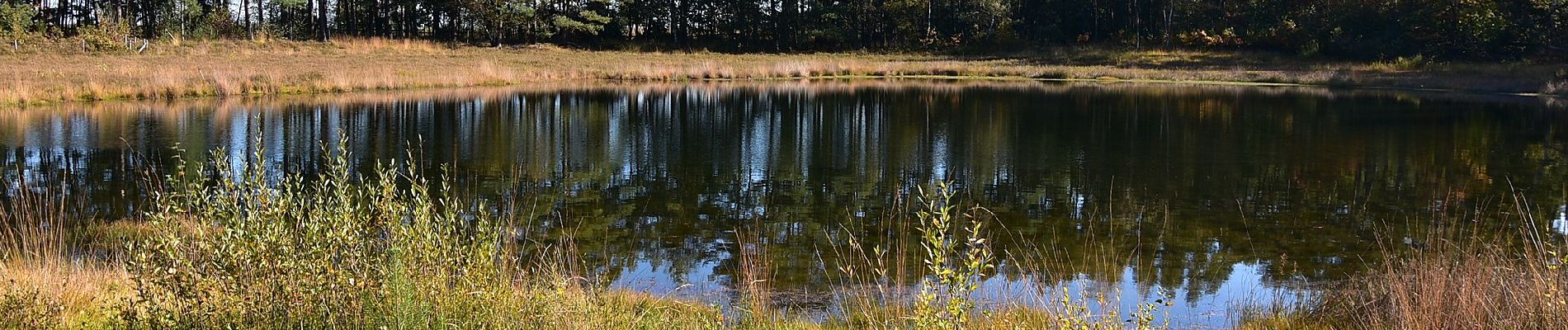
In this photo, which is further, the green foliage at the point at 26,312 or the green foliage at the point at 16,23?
the green foliage at the point at 16,23

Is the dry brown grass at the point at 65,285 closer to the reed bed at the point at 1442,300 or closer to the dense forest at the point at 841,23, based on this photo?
the reed bed at the point at 1442,300

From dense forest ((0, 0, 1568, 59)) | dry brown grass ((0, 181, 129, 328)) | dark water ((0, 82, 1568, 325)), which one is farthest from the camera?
dense forest ((0, 0, 1568, 59))

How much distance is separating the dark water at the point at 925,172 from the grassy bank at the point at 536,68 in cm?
361

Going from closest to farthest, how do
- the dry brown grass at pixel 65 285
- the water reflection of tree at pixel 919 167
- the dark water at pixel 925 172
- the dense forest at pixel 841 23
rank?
the dry brown grass at pixel 65 285 < the dark water at pixel 925 172 < the water reflection of tree at pixel 919 167 < the dense forest at pixel 841 23

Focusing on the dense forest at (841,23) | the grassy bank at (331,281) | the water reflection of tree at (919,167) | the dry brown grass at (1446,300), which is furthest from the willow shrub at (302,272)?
the dense forest at (841,23)

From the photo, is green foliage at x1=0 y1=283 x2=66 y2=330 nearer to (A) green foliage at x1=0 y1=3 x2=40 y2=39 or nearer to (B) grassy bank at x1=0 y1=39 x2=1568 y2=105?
(B) grassy bank at x1=0 y1=39 x2=1568 y2=105

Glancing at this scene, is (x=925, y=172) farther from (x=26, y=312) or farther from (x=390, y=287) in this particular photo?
(x=26, y=312)

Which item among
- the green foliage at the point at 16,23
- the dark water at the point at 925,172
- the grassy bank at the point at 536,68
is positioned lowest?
the dark water at the point at 925,172

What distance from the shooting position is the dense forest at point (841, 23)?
47.9m

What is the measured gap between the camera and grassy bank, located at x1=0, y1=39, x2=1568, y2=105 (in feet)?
93.2

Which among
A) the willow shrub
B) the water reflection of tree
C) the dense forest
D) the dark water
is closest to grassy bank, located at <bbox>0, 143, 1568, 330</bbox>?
the willow shrub

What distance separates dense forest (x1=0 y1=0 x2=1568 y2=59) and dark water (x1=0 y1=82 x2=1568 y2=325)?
72.1ft

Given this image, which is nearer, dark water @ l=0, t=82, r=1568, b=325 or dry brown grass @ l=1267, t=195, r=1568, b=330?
dry brown grass @ l=1267, t=195, r=1568, b=330

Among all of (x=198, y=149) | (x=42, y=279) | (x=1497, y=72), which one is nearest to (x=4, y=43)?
(x=198, y=149)
